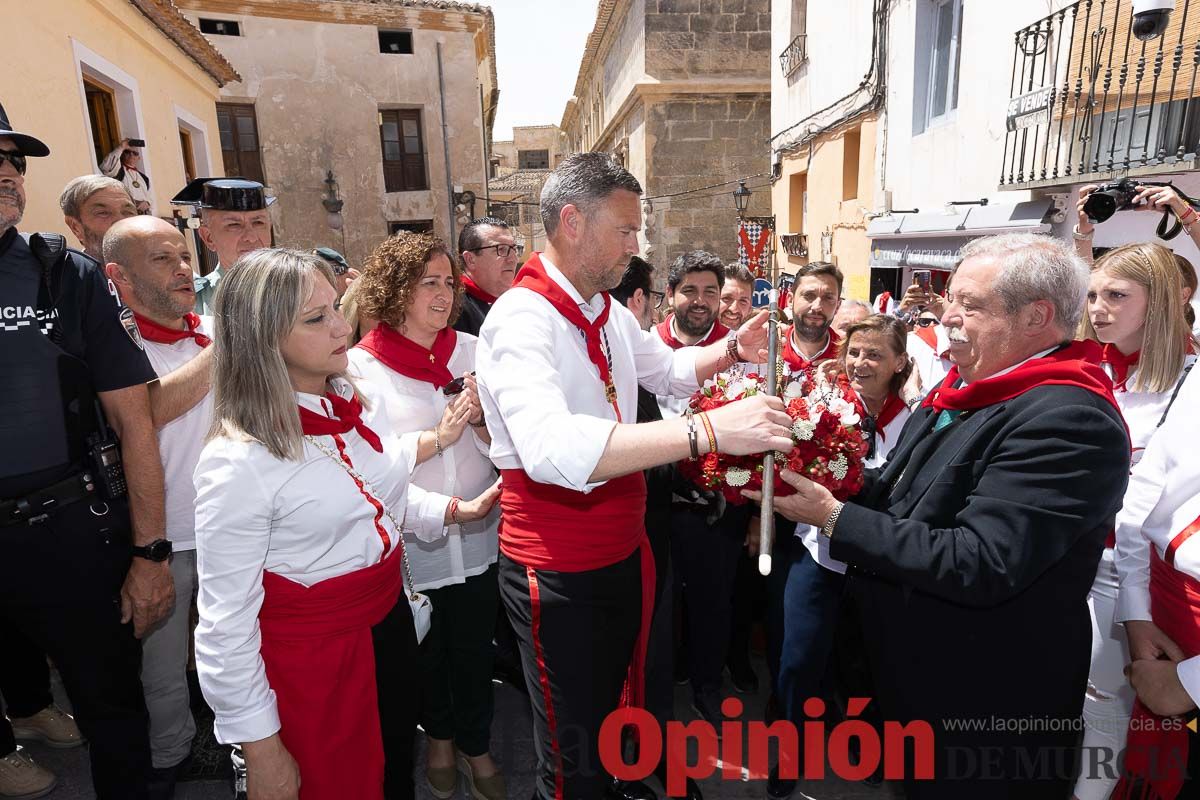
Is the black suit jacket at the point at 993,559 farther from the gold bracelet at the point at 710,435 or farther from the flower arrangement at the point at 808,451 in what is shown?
the gold bracelet at the point at 710,435

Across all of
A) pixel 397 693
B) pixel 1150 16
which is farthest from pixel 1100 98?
pixel 397 693

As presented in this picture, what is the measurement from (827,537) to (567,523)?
1150 mm

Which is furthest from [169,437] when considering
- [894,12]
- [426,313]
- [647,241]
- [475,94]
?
[475,94]

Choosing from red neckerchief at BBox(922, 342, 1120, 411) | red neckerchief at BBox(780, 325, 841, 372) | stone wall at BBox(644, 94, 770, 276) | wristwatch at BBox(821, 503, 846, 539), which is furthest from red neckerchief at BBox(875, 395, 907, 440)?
stone wall at BBox(644, 94, 770, 276)

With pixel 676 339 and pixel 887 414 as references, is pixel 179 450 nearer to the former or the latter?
pixel 676 339

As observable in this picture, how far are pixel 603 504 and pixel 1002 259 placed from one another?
4.61ft

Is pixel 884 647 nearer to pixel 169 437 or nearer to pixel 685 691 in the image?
pixel 685 691

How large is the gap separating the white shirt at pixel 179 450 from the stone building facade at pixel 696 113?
52.9 feet

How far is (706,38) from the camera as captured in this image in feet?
56.1

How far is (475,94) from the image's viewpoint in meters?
19.2

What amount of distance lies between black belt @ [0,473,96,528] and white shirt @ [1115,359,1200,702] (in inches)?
139

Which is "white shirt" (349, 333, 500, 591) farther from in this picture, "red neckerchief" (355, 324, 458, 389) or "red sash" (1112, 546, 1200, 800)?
"red sash" (1112, 546, 1200, 800)

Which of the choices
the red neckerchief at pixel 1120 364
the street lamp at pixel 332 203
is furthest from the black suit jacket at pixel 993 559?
the street lamp at pixel 332 203

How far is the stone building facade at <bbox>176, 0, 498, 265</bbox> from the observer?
17688mm
